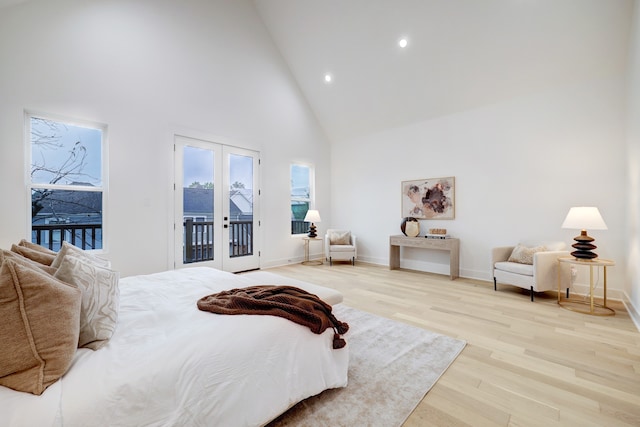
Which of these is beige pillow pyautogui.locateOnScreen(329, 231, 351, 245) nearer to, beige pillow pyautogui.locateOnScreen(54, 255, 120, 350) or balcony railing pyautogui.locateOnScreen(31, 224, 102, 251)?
balcony railing pyautogui.locateOnScreen(31, 224, 102, 251)

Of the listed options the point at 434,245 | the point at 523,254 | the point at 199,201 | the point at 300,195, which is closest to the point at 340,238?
the point at 300,195

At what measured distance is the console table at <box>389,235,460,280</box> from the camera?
4.77m

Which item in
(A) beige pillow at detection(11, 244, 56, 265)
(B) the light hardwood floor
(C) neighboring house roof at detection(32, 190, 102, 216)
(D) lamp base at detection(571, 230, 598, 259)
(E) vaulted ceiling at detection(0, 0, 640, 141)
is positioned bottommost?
(B) the light hardwood floor

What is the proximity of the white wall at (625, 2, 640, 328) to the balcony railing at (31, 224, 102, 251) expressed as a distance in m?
6.23

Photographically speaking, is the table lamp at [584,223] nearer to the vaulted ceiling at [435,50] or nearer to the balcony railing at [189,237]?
the vaulted ceiling at [435,50]

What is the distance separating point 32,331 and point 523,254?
4.88m

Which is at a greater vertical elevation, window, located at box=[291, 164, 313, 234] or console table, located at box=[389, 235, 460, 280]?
window, located at box=[291, 164, 313, 234]

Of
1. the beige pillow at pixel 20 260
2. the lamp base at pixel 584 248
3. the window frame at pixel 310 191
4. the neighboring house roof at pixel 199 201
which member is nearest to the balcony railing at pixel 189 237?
the neighboring house roof at pixel 199 201

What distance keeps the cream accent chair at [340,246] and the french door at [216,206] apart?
1.51 meters

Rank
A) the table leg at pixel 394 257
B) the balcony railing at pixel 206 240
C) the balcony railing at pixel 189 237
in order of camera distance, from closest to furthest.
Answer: the balcony railing at pixel 189 237
the balcony railing at pixel 206 240
the table leg at pixel 394 257

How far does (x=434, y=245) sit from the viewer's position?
16.1 feet

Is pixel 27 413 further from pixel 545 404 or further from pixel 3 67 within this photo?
pixel 3 67

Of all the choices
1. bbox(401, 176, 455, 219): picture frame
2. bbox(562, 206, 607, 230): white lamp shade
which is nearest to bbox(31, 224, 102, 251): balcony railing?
bbox(401, 176, 455, 219): picture frame

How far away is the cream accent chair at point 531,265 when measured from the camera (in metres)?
3.52
